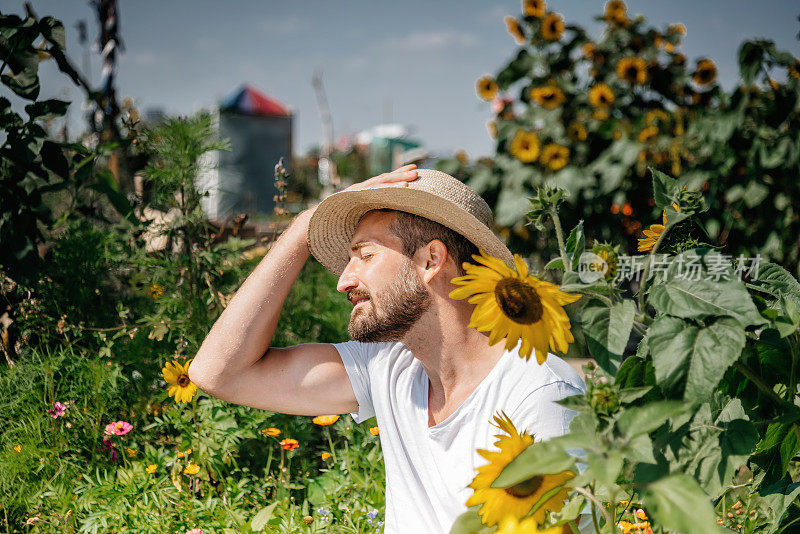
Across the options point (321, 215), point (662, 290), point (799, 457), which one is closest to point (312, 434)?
point (321, 215)

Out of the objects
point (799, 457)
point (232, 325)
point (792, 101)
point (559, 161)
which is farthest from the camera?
point (559, 161)

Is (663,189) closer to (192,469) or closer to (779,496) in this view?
(779,496)

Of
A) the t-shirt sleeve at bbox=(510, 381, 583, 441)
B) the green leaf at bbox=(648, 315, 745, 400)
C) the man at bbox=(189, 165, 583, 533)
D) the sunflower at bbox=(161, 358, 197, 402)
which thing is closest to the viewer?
the green leaf at bbox=(648, 315, 745, 400)

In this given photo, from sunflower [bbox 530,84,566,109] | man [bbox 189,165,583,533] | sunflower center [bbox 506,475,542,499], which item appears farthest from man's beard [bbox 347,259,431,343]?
sunflower [bbox 530,84,566,109]

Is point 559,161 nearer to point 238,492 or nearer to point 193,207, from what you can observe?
point 193,207

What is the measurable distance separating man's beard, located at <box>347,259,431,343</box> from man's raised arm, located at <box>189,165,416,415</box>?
0.30 metres

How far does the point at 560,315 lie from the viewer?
37.0 inches

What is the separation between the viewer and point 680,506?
2.31 ft

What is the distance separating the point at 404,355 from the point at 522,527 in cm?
101

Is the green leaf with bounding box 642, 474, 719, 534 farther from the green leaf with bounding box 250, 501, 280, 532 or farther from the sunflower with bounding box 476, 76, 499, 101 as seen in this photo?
the sunflower with bounding box 476, 76, 499, 101

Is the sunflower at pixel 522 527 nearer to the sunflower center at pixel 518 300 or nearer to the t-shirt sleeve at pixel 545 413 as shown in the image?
the sunflower center at pixel 518 300

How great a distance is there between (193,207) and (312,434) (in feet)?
3.17

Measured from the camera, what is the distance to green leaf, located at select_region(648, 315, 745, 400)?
2.62ft

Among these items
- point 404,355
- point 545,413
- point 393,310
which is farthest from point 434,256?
point 545,413
